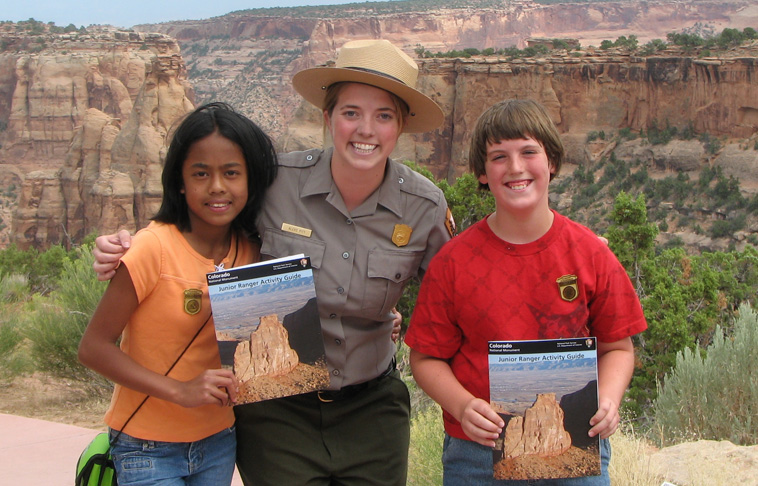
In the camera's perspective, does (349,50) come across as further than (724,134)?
No

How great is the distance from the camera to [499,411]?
212 centimetres

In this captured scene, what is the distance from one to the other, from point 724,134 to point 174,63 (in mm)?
21242

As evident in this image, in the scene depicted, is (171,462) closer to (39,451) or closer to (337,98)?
(337,98)

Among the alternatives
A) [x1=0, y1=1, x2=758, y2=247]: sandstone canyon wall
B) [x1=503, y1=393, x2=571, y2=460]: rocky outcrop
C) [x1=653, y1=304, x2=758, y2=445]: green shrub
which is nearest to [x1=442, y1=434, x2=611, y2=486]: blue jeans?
[x1=503, y1=393, x2=571, y2=460]: rocky outcrop

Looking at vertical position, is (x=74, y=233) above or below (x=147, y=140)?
below

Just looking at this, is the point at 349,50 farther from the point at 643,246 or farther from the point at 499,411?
the point at 643,246

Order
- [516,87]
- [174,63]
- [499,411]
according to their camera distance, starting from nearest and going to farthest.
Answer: [499,411] → [174,63] → [516,87]

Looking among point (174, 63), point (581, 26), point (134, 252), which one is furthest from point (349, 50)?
point (581, 26)

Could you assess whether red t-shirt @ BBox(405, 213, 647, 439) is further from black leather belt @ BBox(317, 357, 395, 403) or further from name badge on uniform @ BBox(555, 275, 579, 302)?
black leather belt @ BBox(317, 357, 395, 403)

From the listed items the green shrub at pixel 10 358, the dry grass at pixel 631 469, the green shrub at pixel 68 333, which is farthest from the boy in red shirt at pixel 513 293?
the green shrub at pixel 10 358

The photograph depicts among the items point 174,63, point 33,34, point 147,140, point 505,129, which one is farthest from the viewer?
point 33,34

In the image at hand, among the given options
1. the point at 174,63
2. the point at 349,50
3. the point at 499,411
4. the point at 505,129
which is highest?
the point at 174,63

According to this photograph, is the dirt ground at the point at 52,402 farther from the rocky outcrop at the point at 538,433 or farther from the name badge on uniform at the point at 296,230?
the rocky outcrop at the point at 538,433

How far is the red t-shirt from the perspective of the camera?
221cm
